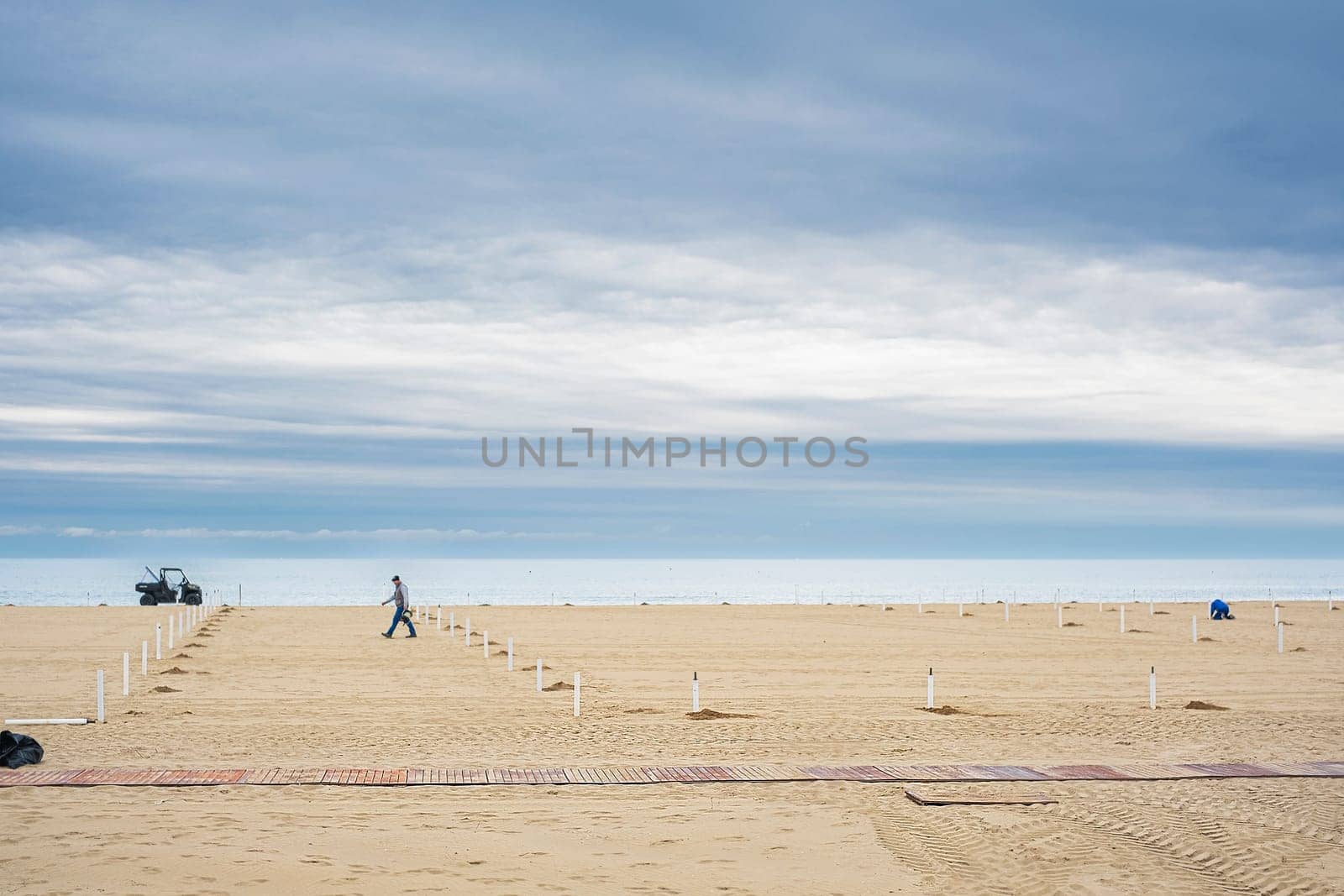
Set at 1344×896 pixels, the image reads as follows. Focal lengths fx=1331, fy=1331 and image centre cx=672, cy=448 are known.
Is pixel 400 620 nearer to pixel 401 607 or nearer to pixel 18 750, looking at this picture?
pixel 401 607

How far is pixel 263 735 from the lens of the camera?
1861 cm

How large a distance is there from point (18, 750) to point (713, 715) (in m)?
10.3

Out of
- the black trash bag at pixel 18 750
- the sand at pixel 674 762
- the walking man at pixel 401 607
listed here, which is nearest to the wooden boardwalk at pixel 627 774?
the black trash bag at pixel 18 750

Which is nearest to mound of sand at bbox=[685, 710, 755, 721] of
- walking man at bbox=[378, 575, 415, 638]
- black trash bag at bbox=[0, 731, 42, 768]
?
black trash bag at bbox=[0, 731, 42, 768]

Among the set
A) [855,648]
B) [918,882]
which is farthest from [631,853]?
[855,648]

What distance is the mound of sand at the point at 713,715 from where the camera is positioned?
21281mm

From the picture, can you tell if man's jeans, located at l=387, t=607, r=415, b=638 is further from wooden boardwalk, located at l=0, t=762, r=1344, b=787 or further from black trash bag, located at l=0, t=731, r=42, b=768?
wooden boardwalk, located at l=0, t=762, r=1344, b=787

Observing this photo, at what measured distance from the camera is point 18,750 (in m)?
15.1

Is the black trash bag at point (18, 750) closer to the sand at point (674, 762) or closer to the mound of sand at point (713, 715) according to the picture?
the sand at point (674, 762)

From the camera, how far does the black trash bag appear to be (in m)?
14.9

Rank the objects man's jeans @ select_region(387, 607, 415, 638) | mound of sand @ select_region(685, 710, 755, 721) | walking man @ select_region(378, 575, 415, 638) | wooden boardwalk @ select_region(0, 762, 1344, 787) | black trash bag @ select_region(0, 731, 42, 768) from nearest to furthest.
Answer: wooden boardwalk @ select_region(0, 762, 1344, 787)
black trash bag @ select_region(0, 731, 42, 768)
mound of sand @ select_region(685, 710, 755, 721)
man's jeans @ select_region(387, 607, 415, 638)
walking man @ select_region(378, 575, 415, 638)

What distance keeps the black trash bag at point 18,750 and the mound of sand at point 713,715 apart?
9608mm

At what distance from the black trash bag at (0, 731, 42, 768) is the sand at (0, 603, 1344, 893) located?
0.25 metres

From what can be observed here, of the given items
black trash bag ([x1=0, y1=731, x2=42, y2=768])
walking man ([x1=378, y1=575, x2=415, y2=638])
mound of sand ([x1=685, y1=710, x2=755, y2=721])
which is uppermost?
walking man ([x1=378, y1=575, x2=415, y2=638])
